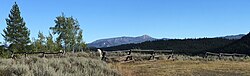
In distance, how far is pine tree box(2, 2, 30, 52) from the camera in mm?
70875

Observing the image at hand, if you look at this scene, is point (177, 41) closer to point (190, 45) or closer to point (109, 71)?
point (190, 45)

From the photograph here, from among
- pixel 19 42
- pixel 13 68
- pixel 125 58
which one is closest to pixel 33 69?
pixel 13 68

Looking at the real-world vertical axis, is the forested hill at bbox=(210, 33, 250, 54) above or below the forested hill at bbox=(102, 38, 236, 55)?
below

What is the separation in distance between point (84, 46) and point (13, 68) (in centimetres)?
6348

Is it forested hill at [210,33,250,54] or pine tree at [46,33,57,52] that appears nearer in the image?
pine tree at [46,33,57,52]

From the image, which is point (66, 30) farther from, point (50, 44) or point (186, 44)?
point (186, 44)

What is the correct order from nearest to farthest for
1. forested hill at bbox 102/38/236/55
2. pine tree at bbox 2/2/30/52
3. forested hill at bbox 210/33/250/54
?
pine tree at bbox 2/2/30/52 → forested hill at bbox 210/33/250/54 → forested hill at bbox 102/38/236/55

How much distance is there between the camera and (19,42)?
71.1 meters

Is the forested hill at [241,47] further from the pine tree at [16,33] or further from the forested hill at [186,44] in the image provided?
the pine tree at [16,33]

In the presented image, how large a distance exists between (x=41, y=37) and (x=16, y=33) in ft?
23.0

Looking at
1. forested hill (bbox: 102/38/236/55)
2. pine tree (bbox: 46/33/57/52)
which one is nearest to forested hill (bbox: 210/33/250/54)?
forested hill (bbox: 102/38/236/55)

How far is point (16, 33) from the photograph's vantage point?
71.3m

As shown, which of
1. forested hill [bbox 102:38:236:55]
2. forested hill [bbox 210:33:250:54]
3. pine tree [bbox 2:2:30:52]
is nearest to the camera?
pine tree [bbox 2:2:30:52]

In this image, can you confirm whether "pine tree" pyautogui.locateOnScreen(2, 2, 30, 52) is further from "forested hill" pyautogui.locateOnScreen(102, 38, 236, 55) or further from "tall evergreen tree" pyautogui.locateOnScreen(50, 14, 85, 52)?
"forested hill" pyautogui.locateOnScreen(102, 38, 236, 55)
